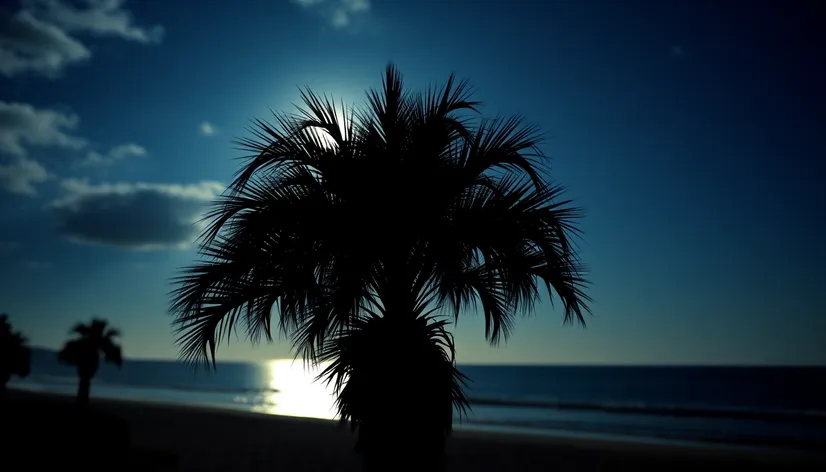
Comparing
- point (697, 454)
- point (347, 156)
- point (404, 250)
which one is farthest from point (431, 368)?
point (697, 454)

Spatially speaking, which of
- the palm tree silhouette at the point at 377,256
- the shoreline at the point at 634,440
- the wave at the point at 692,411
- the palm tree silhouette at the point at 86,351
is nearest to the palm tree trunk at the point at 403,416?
the palm tree silhouette at the point at 377,256

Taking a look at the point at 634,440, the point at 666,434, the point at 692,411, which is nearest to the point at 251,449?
the point at 634,440

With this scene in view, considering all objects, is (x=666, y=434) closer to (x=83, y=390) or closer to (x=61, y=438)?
(x=61, y=438)

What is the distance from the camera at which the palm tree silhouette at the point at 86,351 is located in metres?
25.1

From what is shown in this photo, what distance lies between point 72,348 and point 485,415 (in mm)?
24335

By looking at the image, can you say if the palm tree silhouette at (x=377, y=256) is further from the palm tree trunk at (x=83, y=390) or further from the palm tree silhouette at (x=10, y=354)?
the palm tree trunk at (x=83, y=390)

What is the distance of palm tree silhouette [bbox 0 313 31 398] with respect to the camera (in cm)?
1969

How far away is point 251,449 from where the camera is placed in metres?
16.8

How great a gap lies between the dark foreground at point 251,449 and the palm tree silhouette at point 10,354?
7.31 ft

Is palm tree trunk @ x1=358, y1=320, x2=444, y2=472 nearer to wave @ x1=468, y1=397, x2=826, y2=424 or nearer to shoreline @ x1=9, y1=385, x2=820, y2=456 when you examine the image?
shoreline @ x1=9, y1=385, x2=820, y2=456

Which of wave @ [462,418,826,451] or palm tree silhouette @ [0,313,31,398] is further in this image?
wave @ [462,418,826,451]

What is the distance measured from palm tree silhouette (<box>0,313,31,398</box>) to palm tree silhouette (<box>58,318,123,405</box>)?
353 cm

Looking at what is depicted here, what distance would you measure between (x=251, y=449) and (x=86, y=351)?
1320 cm

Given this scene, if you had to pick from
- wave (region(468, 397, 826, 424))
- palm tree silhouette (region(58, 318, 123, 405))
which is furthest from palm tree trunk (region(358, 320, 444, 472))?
wave (region(468, 397, 826, 424))
